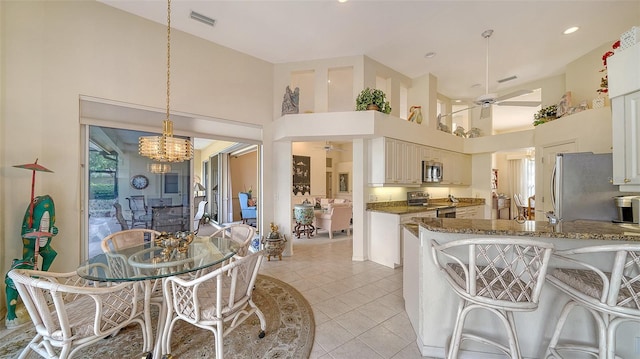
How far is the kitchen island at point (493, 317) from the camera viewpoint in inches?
63.4

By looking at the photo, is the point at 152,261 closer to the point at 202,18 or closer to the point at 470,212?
the point at 202,18

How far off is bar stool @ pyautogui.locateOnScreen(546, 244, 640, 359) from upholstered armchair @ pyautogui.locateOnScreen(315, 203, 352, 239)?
4657 millimetres

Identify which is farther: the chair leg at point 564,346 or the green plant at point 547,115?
the green plant at point 547,115

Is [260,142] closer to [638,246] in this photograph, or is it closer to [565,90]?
[638,246]

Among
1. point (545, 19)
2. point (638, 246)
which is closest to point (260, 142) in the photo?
point (638, 246)

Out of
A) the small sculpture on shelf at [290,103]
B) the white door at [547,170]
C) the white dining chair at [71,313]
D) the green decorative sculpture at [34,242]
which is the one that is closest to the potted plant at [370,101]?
the small sculpture on shelf at [290,103]

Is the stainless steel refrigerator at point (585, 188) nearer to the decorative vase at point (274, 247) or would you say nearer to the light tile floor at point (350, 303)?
the light tile floor at point (350, 303)

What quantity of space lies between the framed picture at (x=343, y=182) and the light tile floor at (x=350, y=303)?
17.1 feet

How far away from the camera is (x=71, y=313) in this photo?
166cm

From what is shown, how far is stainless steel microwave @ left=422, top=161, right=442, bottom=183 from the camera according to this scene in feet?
16.1

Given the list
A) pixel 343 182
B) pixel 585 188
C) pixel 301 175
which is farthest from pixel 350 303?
pixel 343 182

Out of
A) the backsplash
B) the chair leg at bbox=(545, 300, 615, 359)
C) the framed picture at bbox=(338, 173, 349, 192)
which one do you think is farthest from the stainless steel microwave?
the framed picture at bbox=(338, 173, 349, 192)

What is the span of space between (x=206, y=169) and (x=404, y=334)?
306 inches

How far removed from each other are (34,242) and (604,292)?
4550 mm
